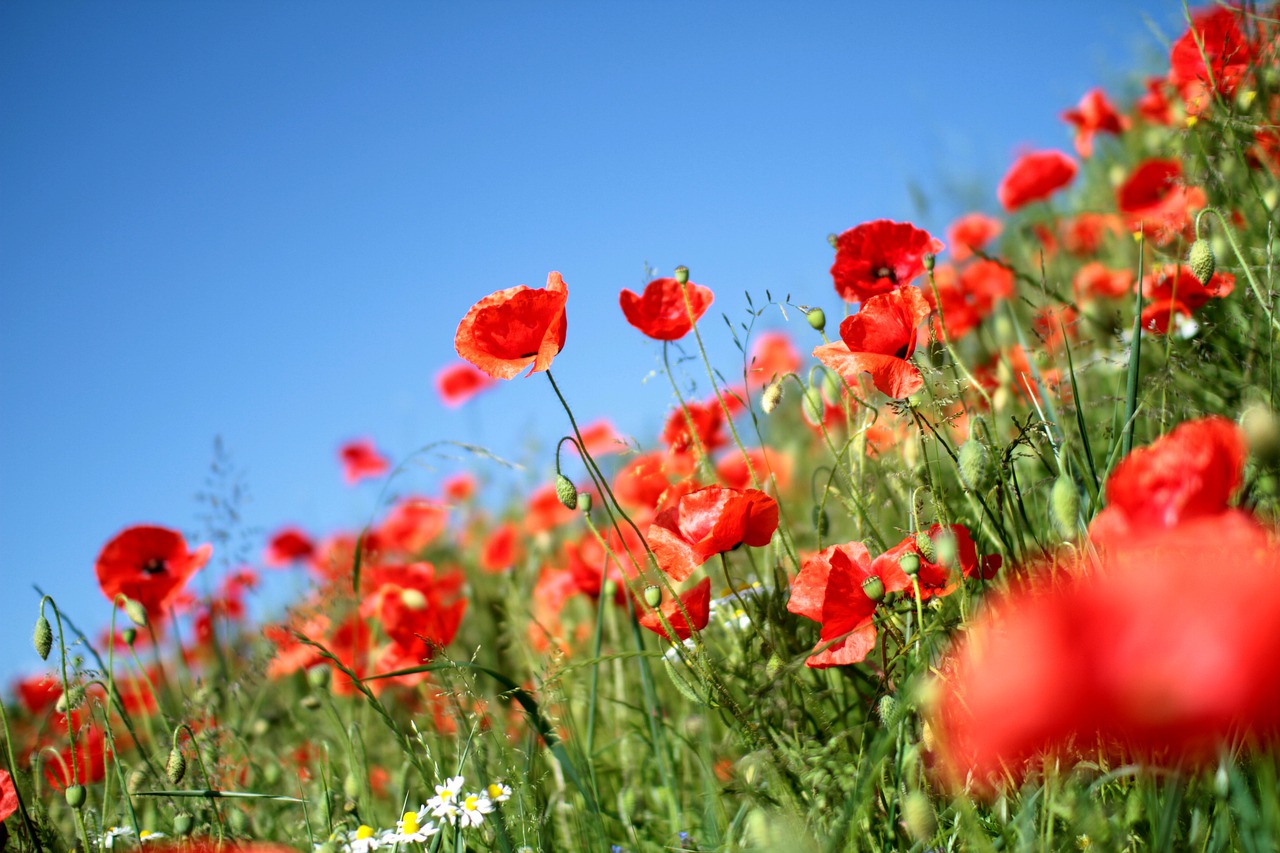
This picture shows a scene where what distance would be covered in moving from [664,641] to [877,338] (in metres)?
0.88

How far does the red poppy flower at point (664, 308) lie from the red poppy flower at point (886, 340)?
46cm

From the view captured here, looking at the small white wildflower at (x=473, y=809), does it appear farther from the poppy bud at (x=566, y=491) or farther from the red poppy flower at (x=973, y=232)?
the red poppy flower at (x=973, y=232)

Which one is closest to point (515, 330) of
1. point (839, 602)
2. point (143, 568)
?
point (839, 602)

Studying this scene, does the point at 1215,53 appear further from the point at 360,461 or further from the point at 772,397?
the point at 360,461

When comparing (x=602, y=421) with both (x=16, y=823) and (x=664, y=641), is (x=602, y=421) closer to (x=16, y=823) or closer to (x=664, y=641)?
(x=664, y=641)

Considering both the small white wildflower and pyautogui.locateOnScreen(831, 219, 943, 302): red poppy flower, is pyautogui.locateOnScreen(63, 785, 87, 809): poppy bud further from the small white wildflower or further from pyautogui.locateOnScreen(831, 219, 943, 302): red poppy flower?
pyautogui.locateOnScreen(831, 219, 943, 302): red poppy flower

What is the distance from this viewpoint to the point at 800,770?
4.87ft

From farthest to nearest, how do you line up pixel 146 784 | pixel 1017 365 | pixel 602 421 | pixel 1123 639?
pixel 602 421
pixel 1017 365
pixel 146 784
pixel 1123 639

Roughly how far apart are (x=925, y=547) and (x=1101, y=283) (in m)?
2.07

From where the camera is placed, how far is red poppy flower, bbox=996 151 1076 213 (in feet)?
11.4

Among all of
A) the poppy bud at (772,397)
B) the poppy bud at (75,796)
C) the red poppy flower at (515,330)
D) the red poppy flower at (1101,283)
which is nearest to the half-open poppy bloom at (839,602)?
the poppy bud at (772,397)

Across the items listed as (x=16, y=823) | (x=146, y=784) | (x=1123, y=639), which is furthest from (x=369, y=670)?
(x=1123, y=639)

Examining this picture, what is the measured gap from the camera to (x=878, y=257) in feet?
6.17

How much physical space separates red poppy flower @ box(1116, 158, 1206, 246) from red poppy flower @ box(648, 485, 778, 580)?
1625mm
